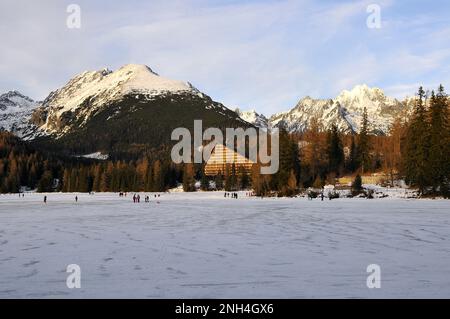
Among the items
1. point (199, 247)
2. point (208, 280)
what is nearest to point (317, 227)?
point (199, 247)

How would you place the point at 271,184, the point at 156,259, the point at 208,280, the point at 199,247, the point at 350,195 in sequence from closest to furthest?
the point at 208,280, the point at 156,259, the point at 199,247, the point at 350,195, the point at 271,184

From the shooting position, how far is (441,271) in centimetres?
1243

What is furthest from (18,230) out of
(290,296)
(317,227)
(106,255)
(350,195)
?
(350,195)

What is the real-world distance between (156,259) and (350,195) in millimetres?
60897

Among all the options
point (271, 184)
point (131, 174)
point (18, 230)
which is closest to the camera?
point (18, 230)

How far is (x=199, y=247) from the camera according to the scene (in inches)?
676
